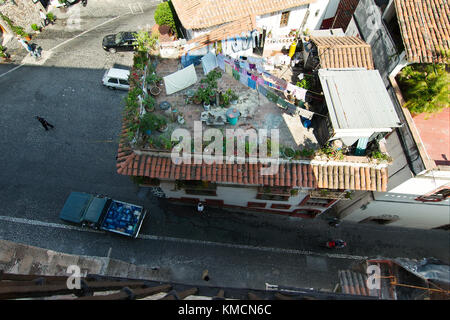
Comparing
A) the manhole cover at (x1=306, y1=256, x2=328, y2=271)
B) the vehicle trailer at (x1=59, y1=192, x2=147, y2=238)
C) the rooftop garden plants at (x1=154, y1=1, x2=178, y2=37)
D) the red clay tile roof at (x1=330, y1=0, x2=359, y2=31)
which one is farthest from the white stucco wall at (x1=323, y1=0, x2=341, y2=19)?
the vehicle trailer at (x1=59, y1=192, x2=147, y2=238)

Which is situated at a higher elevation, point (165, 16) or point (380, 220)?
point (165, 16)

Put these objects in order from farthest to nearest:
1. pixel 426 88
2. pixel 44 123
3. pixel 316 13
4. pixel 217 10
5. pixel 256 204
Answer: pixel 44 123 → pixel 316 13 → pixel 256 204 → pixel 217 10 → pixel 426 88

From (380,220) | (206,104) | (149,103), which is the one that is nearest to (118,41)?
(149,103)

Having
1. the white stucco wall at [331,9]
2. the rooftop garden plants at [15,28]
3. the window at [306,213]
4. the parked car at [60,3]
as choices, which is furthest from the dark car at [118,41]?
the window at [306,213]

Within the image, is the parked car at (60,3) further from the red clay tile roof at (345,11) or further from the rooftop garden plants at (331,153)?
the rooftop garden plants at (331,153)

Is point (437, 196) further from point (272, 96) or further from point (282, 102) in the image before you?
point (272, 96)

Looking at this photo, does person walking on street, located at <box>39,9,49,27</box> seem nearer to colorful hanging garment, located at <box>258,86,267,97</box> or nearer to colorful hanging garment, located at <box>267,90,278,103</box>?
colorful hanging garment, located at <box>258,86,267,97</box>
